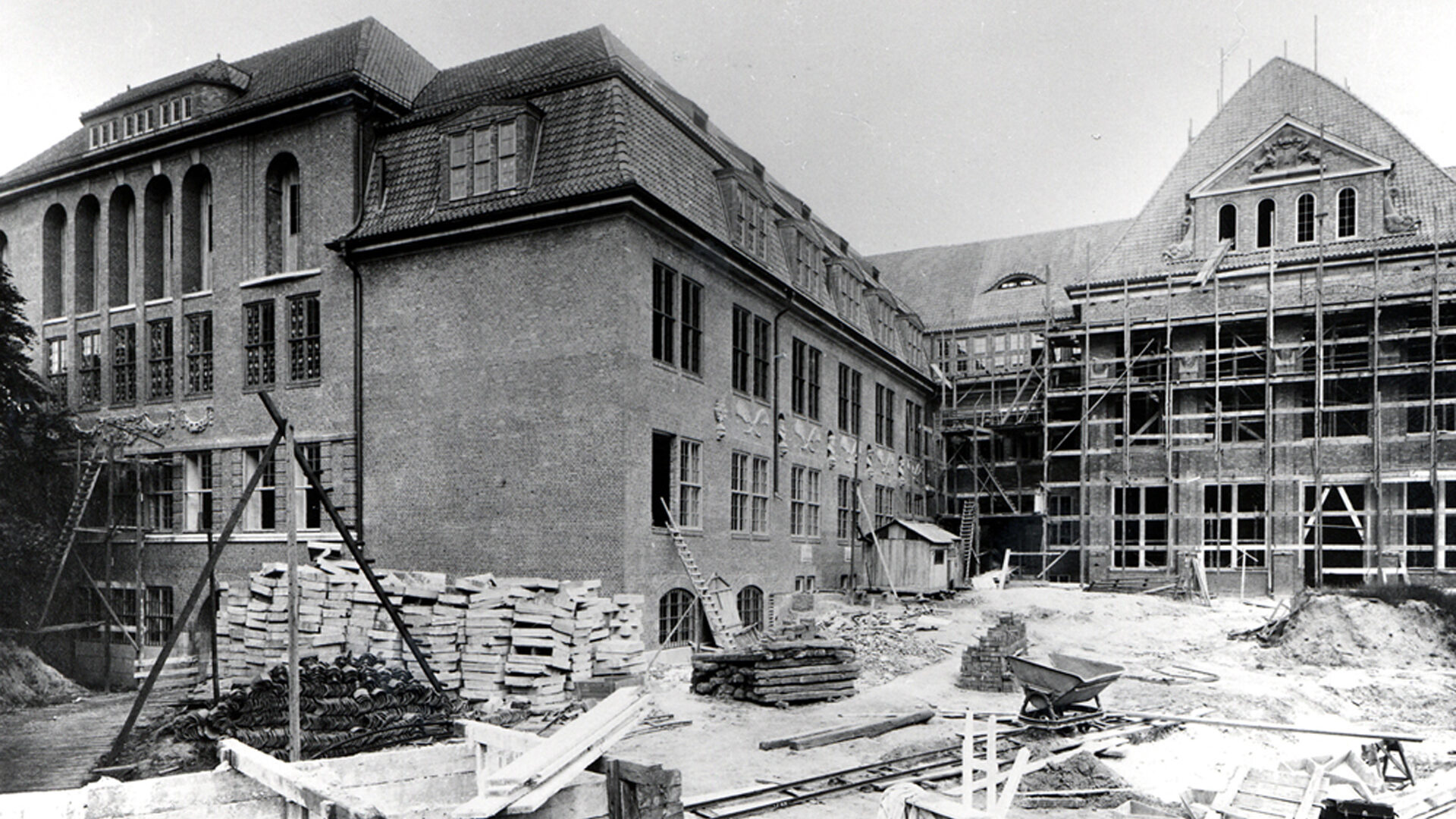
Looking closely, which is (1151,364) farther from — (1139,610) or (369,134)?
(369,134)

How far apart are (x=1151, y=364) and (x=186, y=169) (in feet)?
106

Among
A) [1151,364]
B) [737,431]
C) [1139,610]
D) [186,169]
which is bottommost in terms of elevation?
[1139,610]

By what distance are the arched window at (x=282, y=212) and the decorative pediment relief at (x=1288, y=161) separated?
103 feet

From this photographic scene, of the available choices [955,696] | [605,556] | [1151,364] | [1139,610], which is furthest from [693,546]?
[1151,364]

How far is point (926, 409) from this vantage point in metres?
45.7

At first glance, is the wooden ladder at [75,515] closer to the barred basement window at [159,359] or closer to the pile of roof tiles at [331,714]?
the barred basement window at [159,359]

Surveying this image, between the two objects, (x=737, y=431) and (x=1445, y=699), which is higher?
(x=737, y=431)

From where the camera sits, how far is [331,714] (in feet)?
50.1

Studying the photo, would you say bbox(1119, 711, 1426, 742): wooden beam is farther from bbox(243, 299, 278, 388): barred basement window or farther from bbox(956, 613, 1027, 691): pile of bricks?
bbox(243, 299, 278, 388): barred basement window

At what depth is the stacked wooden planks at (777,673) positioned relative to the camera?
1775cm

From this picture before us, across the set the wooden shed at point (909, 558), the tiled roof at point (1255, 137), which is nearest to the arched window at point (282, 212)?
the wooden shed at point (909, 558)

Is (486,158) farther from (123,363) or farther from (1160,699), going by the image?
(1160,699)

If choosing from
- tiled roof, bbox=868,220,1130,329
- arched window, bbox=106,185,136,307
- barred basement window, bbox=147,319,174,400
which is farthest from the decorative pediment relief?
arched window, bbox=106,185,136,307

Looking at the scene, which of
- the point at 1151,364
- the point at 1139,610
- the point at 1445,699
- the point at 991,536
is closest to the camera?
the point at 1445,699
